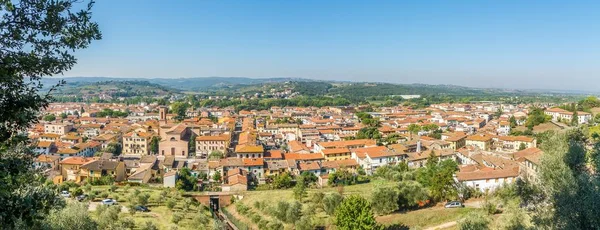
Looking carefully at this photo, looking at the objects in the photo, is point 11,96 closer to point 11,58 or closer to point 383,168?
point 11,58

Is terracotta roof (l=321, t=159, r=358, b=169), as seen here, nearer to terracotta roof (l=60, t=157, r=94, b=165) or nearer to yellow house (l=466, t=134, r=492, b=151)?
yellow house (l=466, t=134, r=492, b=151)

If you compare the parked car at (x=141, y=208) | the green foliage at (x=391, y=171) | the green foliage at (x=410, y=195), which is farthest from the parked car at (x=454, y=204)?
the parked car at (x=141, y=208)

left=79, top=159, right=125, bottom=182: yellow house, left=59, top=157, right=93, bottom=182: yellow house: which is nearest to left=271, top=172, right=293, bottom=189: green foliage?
left=79, top=159, right=125, bottom=182: yellow house

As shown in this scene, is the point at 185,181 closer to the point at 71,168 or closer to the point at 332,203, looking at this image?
the point at 71,168

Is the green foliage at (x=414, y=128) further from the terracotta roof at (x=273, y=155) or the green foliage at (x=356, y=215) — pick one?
the green foliage at (x=356, y=215)

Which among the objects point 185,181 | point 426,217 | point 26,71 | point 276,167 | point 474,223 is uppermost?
point 26,71

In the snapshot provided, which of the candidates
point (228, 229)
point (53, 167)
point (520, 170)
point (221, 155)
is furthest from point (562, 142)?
point (53, 167)

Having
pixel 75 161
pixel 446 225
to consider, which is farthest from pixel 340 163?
pixel 75 161
